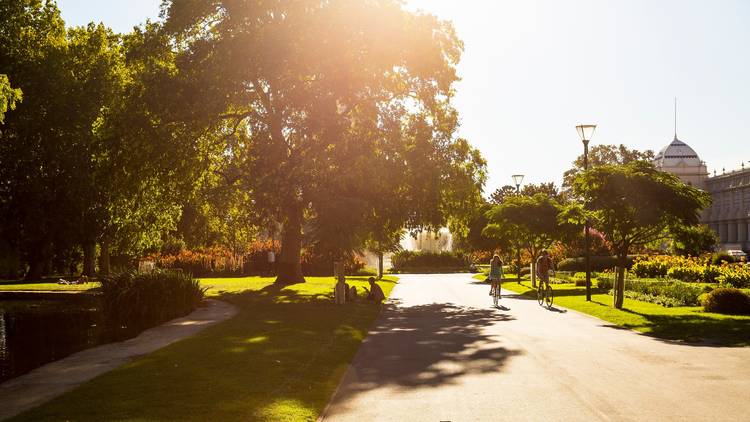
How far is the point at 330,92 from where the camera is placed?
90.5 feet

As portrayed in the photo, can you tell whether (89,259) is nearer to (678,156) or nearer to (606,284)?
(606,284)

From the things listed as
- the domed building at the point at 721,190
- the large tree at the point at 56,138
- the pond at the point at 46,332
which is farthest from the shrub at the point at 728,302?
the domed building at the point at 721,190

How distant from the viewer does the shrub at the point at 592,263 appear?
2010 inches

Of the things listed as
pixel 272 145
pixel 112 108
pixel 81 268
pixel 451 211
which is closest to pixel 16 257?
pixel 81 268

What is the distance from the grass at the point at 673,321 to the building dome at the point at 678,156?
110353 millimetres

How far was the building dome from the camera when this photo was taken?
128 metres

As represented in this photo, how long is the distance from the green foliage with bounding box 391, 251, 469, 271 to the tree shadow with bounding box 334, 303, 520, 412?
56.0 m

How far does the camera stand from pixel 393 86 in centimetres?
3088

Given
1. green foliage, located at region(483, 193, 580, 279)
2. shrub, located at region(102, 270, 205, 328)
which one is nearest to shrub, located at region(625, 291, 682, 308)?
green foliage, located at region(483, 193, 580, 279)

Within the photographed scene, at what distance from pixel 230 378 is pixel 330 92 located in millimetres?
18493

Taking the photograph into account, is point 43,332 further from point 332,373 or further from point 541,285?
point 541,285

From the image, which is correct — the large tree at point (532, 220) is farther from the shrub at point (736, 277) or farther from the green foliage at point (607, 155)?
the green foliage at point (607, 155)

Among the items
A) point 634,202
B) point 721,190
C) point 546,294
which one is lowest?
point 546,294

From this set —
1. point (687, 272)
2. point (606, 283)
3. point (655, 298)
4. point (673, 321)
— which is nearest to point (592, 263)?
point (687, 272)
